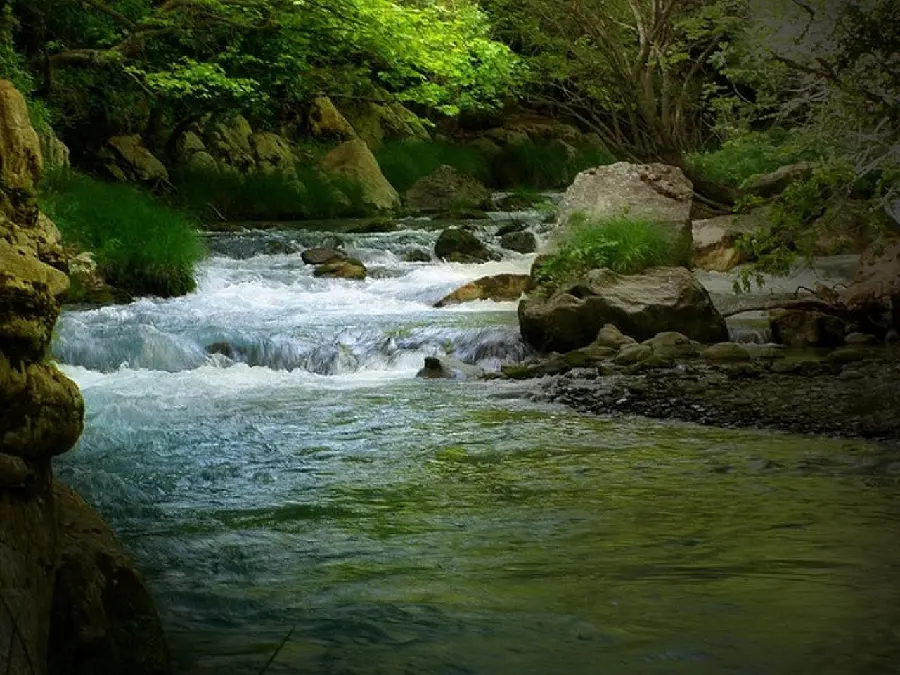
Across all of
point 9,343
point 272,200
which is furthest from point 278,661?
point 272,200

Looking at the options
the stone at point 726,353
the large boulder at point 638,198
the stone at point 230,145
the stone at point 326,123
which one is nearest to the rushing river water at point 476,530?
the stone at point 726,353

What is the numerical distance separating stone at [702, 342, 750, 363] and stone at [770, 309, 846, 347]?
0.92 metres

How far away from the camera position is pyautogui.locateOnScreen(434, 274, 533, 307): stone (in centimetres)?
1304

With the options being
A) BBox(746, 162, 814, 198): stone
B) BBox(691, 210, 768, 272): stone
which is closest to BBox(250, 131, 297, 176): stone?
BBox(691, 210, 768, 272): stone

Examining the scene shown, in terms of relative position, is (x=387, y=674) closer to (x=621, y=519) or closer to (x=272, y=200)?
(x=621, y=519)

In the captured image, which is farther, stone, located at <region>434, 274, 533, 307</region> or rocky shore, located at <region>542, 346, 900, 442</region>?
stone, located at <region>434, 274, 533, 307</region>

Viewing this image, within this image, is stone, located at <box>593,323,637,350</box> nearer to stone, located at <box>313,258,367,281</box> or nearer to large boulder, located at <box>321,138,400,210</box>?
stone, located at <box>313,258,367,281</box>

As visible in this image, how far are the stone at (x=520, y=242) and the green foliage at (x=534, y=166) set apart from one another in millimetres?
9937

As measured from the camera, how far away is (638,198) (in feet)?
42.9

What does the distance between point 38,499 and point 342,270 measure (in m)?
11.6

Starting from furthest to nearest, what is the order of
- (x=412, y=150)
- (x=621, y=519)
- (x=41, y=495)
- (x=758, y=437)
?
1. (x=412, y=150)
2. (x=758, y=437)
3. (x=621, y=519)
4. (x=41, y=495)

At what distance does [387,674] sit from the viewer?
313 centimetres

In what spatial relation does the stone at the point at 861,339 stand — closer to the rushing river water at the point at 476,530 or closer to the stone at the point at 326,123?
the rushing river water at the point at 476,530

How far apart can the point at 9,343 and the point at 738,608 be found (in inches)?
98.6
